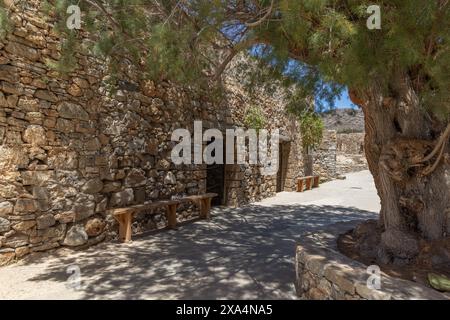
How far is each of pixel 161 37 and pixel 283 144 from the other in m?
7.99

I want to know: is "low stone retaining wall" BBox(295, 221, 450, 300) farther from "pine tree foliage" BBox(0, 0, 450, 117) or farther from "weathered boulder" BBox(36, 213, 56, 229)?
"weathered boulder" BBox(36, 213, 56, 229)

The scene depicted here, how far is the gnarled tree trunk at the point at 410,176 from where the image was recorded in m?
2.89

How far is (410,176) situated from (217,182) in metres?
5.29

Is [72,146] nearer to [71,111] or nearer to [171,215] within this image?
[71,111]

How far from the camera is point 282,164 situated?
1034 cm

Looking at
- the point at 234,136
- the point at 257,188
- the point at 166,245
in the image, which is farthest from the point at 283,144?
the point at 166,245

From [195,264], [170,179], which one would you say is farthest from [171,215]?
[195,264]

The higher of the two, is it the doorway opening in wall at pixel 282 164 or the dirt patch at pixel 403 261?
the doorway opening in wall at pixel 282 164

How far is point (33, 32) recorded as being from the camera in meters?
3.67

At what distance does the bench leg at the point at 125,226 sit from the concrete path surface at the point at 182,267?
0.52 ft

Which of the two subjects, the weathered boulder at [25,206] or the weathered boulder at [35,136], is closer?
the weathered boulder at [25,206]
